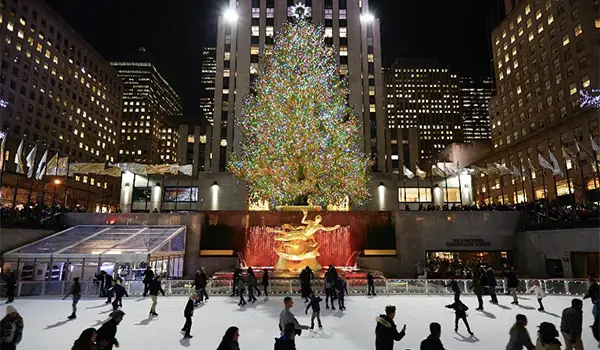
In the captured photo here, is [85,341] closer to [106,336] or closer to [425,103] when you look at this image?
[106,336]

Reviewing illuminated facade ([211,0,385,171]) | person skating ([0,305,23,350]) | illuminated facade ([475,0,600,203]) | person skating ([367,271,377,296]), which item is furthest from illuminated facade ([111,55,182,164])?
person skating ([0,305,23,350])

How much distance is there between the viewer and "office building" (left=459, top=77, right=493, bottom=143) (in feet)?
586

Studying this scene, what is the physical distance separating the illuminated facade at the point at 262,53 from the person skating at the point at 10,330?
4941 cm

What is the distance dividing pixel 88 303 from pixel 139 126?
14443 cm

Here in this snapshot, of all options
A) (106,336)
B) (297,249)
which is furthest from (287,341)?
(297,249)

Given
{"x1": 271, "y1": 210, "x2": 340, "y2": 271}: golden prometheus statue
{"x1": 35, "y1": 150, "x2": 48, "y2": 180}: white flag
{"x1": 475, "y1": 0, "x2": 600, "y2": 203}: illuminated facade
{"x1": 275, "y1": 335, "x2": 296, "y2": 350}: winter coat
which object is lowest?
{"x1": 275, "y1": 335, "x2": 296, "y2": 350}: winter coat

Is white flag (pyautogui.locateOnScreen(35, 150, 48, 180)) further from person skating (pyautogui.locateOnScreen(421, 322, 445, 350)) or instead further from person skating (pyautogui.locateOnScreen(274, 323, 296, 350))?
person skating (pyautogui.locateOnScreen(421, 322, 445, 350))

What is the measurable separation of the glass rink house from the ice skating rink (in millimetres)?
4006

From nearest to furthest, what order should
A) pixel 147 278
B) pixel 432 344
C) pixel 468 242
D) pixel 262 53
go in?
1. pixel 432 344
2. pixel 147 278
3. pixel 468 242
4. pixel 262 53

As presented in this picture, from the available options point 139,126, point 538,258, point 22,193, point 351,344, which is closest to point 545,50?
point 538,258

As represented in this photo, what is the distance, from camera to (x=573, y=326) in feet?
26.6

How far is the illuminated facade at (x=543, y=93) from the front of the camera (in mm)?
54375

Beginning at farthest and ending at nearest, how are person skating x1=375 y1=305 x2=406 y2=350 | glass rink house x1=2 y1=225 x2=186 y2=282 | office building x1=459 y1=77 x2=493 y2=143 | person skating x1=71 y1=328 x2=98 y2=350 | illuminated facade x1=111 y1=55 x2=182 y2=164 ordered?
1. office building x1=459 y1=77 x2=493 y2=143
2. illuminated facade x1=111 y1=55 x2=182 y2=164
3. glass rink house x1=2 y1=225 x2=186 y2=282
4. person skating x1=375 y1=305 x2=406 y2=350
5. person skating x1=71 y1=328 x2=98 y2=350

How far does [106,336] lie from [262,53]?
54387 mm
